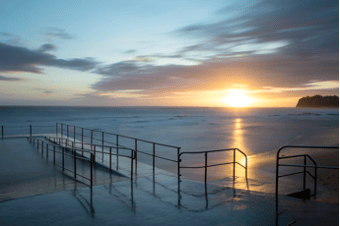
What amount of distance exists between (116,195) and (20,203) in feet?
6.05

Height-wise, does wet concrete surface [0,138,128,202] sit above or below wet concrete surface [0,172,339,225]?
below

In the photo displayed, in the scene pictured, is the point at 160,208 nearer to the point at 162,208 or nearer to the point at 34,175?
the point at 162,208

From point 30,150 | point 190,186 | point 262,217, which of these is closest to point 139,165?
point 190,186

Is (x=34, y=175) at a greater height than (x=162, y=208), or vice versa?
(x=162, y=208)

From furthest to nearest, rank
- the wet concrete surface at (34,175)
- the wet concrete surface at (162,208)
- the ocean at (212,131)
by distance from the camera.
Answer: the ocean at (212,131) < the wet concrete surface at (34,175) < the wet concrete surface at (162,208)

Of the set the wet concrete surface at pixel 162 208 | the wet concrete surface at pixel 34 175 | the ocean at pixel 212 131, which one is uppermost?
the wet concrete surface at pixel 162 208

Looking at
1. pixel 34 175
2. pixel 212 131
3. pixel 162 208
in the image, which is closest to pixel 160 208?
pixel 162 208

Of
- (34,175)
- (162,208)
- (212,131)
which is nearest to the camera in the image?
(162,208)

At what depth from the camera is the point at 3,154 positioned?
11.5m

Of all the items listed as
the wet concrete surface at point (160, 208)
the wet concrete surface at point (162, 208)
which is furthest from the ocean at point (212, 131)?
the wet concrete surface at point (160, 208)

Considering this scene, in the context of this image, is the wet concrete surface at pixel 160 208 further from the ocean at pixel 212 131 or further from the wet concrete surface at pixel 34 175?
the ocean at pixel 212 131

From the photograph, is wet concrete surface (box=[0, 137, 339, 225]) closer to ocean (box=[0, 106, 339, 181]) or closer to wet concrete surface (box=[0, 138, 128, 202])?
wet concrete surface (box=[0, 138, 128, 202])

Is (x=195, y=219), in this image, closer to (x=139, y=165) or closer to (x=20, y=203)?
(x=20, y=203)

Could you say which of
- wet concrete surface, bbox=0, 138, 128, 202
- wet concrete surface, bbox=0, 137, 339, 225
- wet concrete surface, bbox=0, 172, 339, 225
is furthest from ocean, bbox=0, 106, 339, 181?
wet concrete surface, bbox=0, 172, 339, 225
